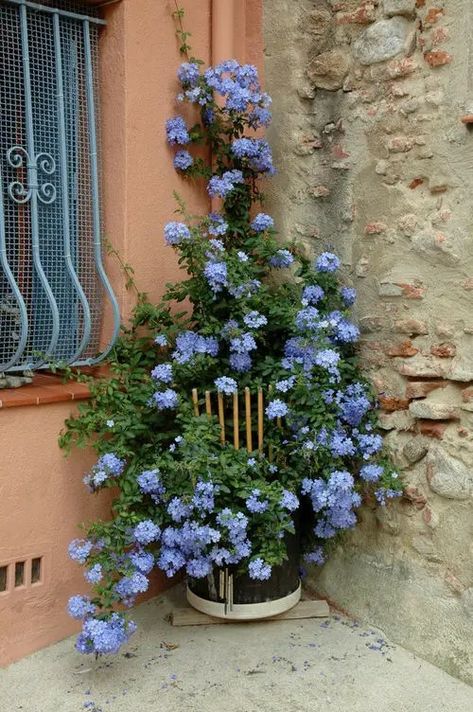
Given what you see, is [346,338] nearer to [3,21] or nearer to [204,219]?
[204,219]

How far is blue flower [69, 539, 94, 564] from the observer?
2814 millimetres

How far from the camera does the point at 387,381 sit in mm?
3164

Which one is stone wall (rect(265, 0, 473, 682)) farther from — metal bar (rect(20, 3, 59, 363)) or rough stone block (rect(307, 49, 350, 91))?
metal bar (rect(20, 3, 59, 363))

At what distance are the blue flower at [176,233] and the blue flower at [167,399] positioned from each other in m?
0.61

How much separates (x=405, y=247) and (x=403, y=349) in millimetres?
405

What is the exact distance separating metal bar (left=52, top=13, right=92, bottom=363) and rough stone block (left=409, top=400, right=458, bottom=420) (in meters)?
1.35

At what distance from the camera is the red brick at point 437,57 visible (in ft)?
9.53

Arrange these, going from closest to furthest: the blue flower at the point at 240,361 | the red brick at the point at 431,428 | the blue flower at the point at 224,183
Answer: the red brick at the point at 431,428 < the blue flower at the point at 240,361 < the blue flower at the point at 224,183

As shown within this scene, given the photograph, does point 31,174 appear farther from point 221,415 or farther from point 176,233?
point 221,415

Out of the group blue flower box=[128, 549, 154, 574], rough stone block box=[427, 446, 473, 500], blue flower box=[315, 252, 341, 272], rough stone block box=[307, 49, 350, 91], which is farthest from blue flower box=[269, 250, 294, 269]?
blue flower box=[128, 549, 154, 574]

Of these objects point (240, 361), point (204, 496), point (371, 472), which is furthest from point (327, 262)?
point (204, 496)

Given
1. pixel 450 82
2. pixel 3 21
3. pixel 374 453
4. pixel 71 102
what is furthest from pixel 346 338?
pixel 3 21

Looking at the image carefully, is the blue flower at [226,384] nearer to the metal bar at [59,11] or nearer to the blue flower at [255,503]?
the blue flower at [255,503]

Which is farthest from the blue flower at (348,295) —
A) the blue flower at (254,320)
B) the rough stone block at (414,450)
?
the rough stone block at (414,450)
